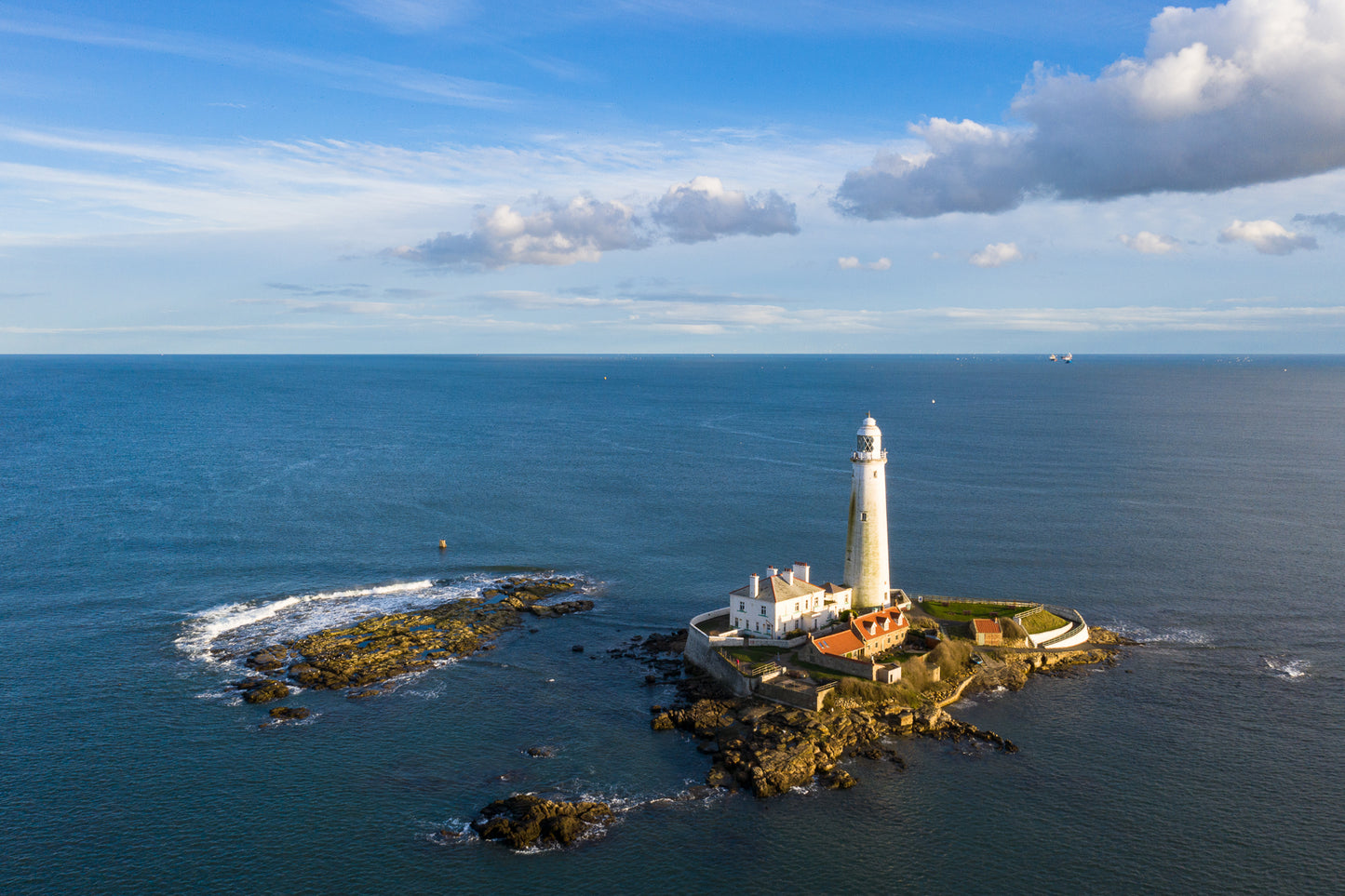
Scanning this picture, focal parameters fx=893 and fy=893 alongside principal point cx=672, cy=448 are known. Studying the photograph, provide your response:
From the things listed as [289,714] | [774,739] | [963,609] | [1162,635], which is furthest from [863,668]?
[289,714]

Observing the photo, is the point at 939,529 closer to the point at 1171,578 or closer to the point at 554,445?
the point at 1171,578

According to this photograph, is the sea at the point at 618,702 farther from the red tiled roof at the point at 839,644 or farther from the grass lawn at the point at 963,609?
the red tiled roof at the point at 839,644

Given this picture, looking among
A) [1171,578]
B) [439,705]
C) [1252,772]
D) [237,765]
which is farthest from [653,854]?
[1171,578]

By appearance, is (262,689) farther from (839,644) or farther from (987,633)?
(987,633)

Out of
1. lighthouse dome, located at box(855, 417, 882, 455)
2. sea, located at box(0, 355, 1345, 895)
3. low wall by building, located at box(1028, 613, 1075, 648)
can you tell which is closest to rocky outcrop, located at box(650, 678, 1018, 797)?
sea, located at box(0, 355, 1345, 895)

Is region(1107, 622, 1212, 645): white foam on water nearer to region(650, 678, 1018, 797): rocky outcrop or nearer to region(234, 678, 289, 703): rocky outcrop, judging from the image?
region(650, 678, 1018, 797): rocky outcrop
